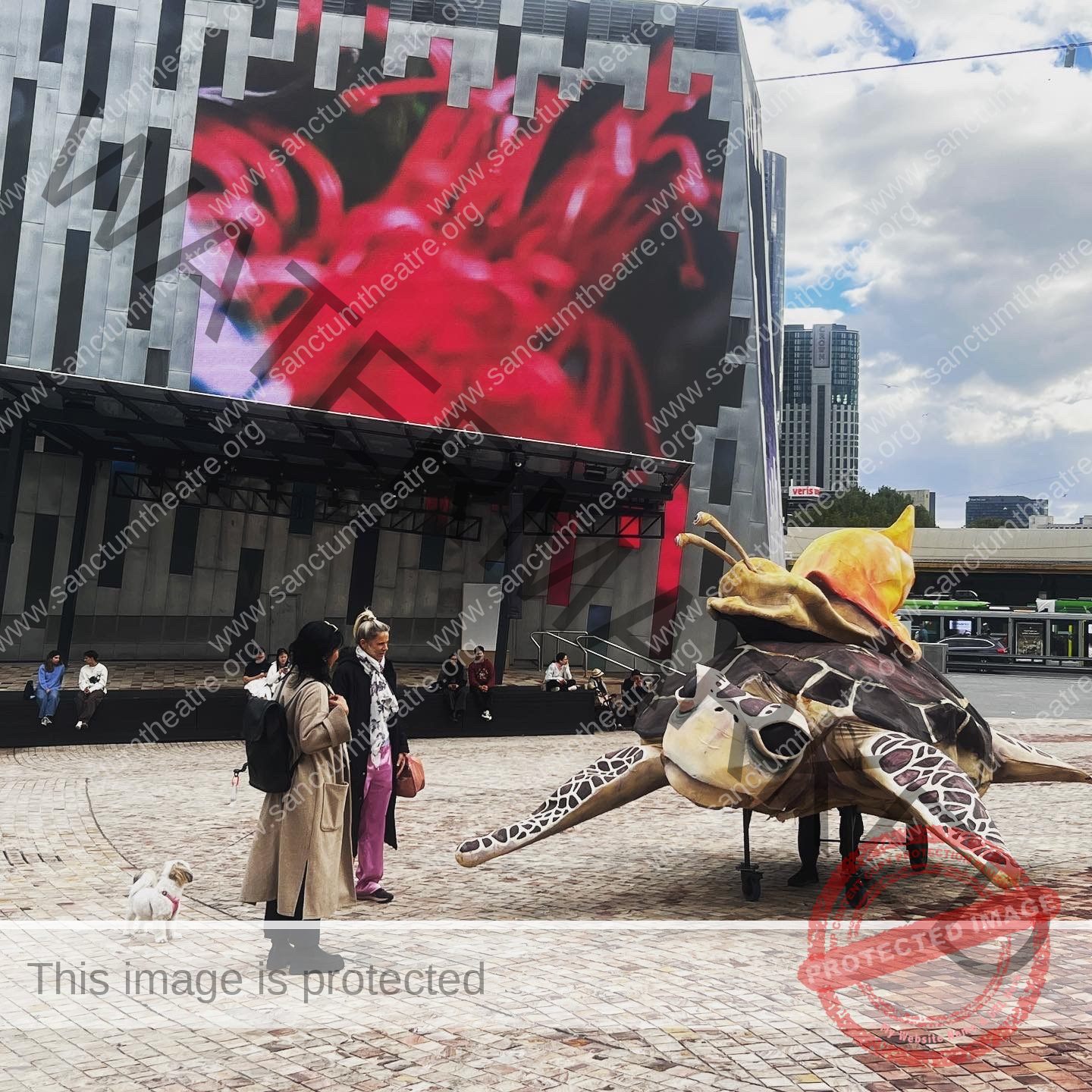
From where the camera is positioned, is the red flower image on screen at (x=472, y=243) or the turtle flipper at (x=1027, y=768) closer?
the turtle flipper at (x=1027, y=768)

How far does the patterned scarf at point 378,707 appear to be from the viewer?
6.48 meters

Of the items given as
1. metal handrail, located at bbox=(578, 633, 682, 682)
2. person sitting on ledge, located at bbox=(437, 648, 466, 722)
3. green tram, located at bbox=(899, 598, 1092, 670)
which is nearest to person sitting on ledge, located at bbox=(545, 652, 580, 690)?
person sitting on ledge, located at bbox=(437, 648, 466, 722)

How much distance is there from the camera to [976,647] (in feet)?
137

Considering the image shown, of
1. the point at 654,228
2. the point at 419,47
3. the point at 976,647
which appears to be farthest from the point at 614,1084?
the point at 976,647

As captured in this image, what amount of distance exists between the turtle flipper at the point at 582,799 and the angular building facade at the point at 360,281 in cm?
1580

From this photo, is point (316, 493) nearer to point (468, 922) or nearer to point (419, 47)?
point (419, 47)

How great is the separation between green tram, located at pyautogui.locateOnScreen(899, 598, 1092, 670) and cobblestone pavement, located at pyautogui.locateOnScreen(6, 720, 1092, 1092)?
32.3 metres

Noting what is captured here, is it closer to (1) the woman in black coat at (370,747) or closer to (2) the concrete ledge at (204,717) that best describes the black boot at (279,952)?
(1) the woman in black coat at (370,747)

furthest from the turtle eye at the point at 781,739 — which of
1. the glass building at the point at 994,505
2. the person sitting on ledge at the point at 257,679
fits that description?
the glass building at the point at 994,505

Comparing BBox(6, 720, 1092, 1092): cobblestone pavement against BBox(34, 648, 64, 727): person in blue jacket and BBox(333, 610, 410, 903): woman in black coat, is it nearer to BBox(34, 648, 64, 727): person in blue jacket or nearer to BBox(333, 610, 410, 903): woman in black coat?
BBox(333, 610, 410, 903): woman in black coat

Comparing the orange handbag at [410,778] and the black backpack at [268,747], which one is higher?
the black backpack at [268,747]

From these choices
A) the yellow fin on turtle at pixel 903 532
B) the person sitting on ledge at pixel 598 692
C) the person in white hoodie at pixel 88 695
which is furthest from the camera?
the person sitting on ledge at pixel 598 692

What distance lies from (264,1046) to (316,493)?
2554cm

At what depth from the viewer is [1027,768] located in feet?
26.0
